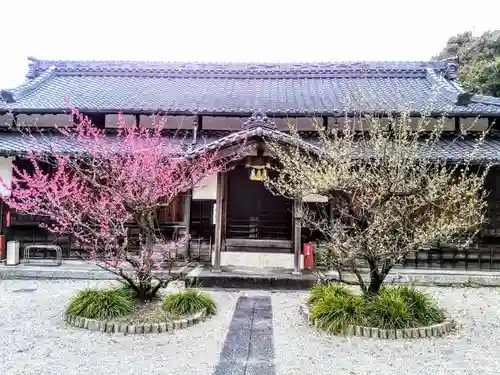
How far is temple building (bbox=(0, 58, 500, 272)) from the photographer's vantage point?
11.9 metres

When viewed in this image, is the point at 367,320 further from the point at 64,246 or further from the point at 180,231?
the point at 64,246

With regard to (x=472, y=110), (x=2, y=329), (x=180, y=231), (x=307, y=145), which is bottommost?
(x=2, y=329)

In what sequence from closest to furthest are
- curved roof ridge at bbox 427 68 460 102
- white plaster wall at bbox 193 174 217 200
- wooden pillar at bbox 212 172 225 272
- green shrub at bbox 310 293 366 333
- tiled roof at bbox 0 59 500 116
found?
green shrub at bbox 310 293 366 333 < wooden pillar at bbox 212 172 225 272 < white plaster wall at bbox 193 174 217 200 < tiled roof at bbox 0 59 500 116 < curved roof ridge at bbox 427 68 460 102

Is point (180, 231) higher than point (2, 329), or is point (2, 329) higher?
point (180, 231)

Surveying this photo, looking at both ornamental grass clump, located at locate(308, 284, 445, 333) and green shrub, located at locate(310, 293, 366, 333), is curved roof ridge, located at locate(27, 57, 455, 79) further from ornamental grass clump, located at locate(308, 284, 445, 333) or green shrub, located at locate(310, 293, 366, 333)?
green shrub, located at locate(310, 293, 366, 333)

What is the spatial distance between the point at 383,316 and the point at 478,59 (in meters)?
32.1

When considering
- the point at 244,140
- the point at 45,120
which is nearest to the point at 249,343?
the point at 244,140

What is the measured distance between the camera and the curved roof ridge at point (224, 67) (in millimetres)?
16781

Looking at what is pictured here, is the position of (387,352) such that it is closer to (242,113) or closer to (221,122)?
(242,113)

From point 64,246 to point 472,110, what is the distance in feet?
42.0

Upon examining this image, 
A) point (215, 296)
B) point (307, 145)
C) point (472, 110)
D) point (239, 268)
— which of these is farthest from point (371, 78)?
point (215, 296)

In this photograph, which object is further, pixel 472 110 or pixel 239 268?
pixel 472 110

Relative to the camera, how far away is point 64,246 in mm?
12539

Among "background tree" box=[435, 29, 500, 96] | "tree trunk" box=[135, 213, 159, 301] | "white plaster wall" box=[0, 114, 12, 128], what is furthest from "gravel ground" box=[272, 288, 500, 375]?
"background tree" box=[435, 29, 500, 96]
